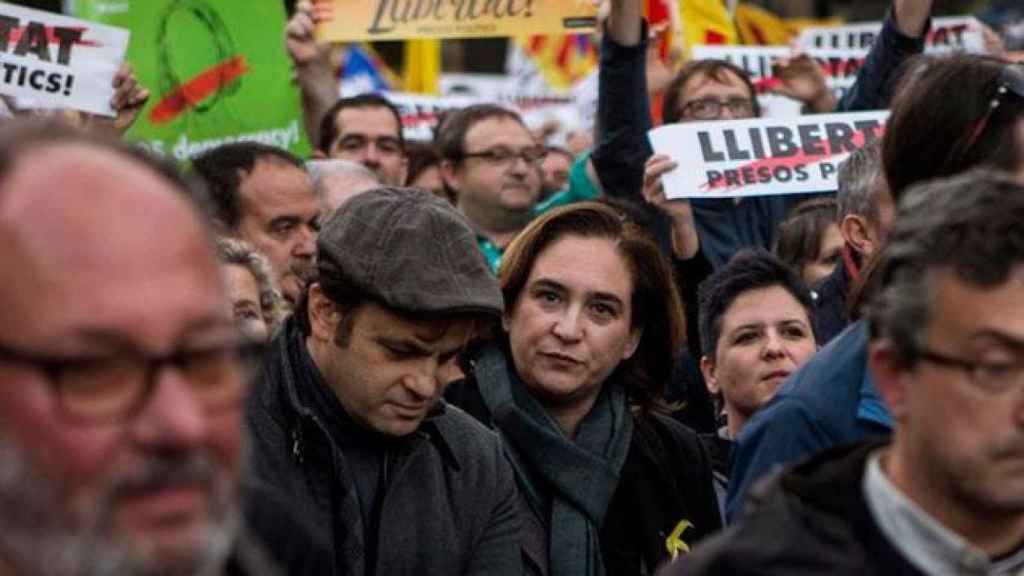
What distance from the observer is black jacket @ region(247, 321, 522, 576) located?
16.5ft

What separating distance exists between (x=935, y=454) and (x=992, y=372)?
0.42ft

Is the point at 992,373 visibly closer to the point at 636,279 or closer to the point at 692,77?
the point at 636,279

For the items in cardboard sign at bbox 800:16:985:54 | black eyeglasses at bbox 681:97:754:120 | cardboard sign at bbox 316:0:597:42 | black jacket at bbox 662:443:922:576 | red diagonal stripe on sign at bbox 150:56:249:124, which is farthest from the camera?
cardboard sign at bbox 800:16:985:54

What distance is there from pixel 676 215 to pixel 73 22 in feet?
7.17

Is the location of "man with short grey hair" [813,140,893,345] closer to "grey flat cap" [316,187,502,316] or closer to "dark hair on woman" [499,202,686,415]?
"dark hair on woman" [499,202,686,415]

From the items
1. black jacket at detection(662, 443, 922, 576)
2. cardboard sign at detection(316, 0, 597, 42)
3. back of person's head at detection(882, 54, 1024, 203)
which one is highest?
back of person's head at detection(882, 54, 1024, 203)

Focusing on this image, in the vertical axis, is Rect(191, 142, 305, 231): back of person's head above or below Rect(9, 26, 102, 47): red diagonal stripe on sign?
below

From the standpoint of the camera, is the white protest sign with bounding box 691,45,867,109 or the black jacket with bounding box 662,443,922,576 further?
the white protest sign with bounding box 691,45,867,109

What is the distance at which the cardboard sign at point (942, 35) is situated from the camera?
432 inches

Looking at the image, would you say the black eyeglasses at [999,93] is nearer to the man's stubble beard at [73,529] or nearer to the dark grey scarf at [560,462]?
the dark grey scarf at [560,462]

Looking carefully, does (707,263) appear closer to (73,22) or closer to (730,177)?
(730,177)

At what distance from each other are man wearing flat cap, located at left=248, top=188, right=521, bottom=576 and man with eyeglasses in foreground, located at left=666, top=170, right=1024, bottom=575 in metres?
1.95

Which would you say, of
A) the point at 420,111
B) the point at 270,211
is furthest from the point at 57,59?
the point at 420,111

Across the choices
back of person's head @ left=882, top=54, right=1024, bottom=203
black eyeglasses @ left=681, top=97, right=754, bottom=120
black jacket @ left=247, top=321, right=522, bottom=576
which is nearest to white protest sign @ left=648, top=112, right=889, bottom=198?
black eyeglasses @ left=681, top=97, right=754, bottom=120
